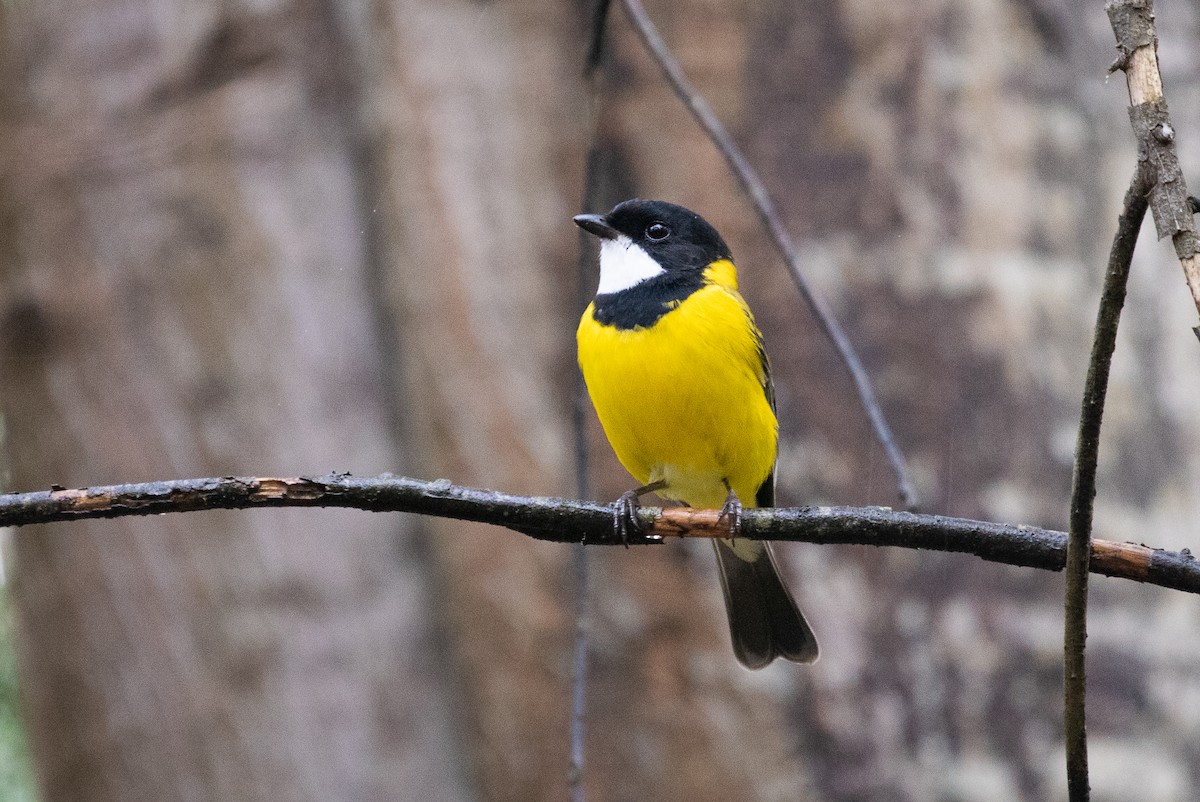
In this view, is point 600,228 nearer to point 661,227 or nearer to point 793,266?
point 661,227

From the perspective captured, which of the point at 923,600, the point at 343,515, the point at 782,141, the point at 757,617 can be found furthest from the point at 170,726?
the point at 782,141

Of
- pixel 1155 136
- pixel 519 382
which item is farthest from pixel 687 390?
pixel 1155 136

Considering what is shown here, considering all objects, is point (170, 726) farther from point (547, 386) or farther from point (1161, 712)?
point (1161, 712)

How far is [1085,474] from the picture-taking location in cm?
160

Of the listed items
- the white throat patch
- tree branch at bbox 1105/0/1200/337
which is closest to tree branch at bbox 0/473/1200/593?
tree branch at bbox 1105/0/1200/337

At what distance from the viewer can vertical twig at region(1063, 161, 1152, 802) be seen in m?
1.43

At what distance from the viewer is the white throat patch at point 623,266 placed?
3855 millimetres

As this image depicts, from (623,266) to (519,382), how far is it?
1.39m

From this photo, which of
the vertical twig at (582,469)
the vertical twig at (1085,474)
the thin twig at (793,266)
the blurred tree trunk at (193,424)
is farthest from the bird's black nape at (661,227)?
the vertical twig at (1085,474)

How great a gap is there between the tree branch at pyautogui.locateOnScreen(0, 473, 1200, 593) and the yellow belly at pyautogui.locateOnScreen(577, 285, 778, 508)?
1304mm

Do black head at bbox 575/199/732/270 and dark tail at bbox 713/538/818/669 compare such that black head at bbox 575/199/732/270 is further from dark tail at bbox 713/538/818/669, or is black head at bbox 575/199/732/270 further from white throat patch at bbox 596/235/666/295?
dark tail at bbox 713/538/818/669

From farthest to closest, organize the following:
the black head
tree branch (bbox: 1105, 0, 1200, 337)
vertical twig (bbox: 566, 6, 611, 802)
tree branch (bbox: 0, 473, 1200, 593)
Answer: the black head → vertical twig (bbox: 566, 6, 611, 802) → tree branch (bbox: 0, 473, 1200, 593) → tree branch (bbox: 1105, 0, 1200, 337)

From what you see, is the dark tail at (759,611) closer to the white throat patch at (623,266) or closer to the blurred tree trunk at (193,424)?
the white throat patch at (623,266)

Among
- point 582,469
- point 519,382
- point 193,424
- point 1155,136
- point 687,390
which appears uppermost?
point 519,382
